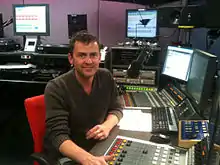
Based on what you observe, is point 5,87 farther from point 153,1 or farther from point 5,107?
point 153,1

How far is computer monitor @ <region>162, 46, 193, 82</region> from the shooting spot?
184 centimetres

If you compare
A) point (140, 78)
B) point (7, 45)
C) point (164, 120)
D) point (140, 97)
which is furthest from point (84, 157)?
point (7, 45)

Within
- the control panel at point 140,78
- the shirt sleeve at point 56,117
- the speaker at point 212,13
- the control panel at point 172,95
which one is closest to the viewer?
the shirt sleeve at point 56,117

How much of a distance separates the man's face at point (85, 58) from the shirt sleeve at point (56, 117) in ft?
0.53

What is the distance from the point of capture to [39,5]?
2.71 meters

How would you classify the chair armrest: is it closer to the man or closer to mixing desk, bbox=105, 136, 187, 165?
the man

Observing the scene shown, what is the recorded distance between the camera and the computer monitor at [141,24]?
2371 millimetres

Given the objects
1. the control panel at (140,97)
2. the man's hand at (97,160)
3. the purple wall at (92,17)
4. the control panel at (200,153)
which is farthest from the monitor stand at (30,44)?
the control panel at (200,153)

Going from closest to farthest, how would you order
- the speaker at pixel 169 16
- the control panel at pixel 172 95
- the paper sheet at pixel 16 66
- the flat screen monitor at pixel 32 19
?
the control panel at pixel 172 95
the speaker at pixel 169 16
the paper sheet at pixel 16 66
the flat screen monitor at pixel 32 19

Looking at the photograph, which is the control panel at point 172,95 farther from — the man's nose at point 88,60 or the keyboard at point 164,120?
the man's nose at point 88,60

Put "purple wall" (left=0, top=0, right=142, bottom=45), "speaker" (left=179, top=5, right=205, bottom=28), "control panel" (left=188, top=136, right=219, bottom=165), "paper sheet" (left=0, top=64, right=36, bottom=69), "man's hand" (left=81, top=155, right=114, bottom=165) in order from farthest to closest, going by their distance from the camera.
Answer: "purple wall" (left=0, top=0, right=142, bottom=45), "paper sheet" (left=0, top=64, right=36, bottom=69), "speaker" (left=179, top=5, right=205, bottom=28), "man's hand" (left=81, top=155, right=114, bottom=165), "control panel" (left=188, top=136, right=219, bottom=165)

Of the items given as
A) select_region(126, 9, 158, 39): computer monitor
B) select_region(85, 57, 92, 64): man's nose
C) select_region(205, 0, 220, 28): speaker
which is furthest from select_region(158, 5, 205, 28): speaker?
select_region(85, 57, 92, 64): man's nose

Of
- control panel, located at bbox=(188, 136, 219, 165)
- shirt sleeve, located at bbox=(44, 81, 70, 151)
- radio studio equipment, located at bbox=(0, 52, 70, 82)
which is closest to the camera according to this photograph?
control panel, located at bbox=(188, 136, 219, 165)

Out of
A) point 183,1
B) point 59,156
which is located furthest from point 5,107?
point 183,1
